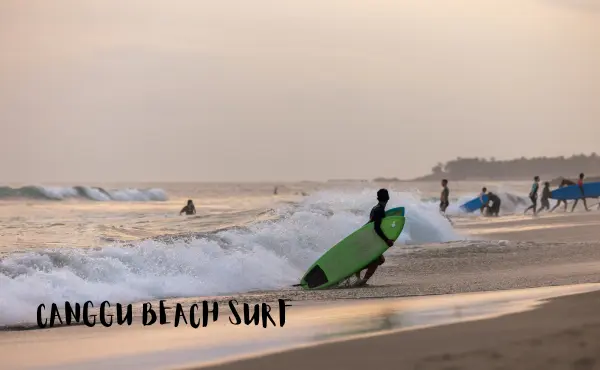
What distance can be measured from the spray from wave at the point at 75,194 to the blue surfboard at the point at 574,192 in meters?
36.0

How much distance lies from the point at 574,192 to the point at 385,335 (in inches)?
1206

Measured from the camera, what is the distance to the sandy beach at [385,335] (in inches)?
231

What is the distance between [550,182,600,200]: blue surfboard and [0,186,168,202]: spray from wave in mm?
35956

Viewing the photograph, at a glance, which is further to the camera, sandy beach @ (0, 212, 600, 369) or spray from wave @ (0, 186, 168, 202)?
spray from wave @ (0, 186, 168, 202)

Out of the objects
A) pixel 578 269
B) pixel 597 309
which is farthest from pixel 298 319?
pixel 578 269

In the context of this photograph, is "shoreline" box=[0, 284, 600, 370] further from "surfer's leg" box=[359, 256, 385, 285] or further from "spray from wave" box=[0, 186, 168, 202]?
"spray from wave" box=[0, 186, 168, 202]

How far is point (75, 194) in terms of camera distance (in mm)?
63250

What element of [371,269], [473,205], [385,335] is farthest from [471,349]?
[473,205]

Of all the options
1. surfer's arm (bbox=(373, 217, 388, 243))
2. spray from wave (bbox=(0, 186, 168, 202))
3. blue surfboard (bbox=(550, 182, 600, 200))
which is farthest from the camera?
spray from wave (bbox=(0, 186, 168, 202))

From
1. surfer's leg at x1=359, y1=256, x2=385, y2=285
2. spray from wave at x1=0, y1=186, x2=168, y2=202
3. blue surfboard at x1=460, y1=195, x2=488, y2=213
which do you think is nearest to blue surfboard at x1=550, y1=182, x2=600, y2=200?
blue surfboard at x1=460, y1=195, x2=488, y2=213

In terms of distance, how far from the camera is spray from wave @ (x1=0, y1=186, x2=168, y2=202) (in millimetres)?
57438

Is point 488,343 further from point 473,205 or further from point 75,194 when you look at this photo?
point 75,194

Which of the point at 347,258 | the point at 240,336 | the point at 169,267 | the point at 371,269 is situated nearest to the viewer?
the point at 240,336

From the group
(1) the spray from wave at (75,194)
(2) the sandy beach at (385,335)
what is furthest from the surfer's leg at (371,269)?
(1) the spray from wave at (75,194)
